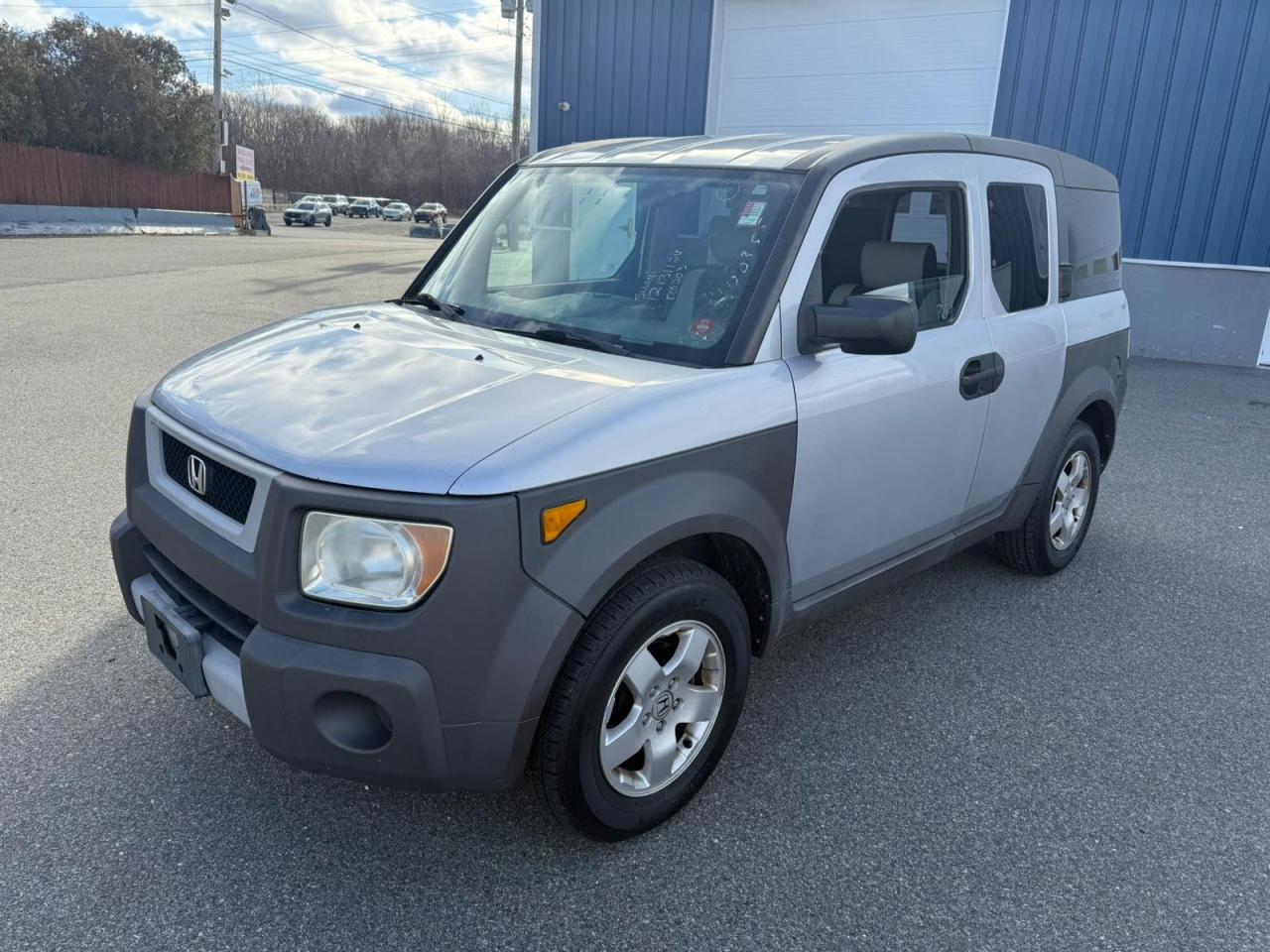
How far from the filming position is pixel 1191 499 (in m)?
5.96

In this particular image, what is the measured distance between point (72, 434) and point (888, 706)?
5.22m

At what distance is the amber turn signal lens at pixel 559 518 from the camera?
2.14m

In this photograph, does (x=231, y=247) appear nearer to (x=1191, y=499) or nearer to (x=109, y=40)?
(x=109, y=40)

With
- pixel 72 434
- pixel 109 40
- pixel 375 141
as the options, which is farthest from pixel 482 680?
pixel 375 141

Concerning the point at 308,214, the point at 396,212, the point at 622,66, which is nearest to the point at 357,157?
the point at 396,212

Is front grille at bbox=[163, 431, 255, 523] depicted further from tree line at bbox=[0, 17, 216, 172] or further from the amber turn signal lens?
tree line at bbox=[0, 17, 216, 172]

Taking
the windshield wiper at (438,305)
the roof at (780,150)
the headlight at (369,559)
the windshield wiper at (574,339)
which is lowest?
the headlight at (369,559)

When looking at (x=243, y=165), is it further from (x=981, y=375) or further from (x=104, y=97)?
(x=981, y=375)

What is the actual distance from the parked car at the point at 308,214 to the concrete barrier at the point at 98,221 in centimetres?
1324

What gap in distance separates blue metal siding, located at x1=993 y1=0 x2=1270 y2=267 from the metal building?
2 centimetres

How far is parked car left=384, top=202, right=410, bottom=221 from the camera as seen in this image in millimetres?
65125

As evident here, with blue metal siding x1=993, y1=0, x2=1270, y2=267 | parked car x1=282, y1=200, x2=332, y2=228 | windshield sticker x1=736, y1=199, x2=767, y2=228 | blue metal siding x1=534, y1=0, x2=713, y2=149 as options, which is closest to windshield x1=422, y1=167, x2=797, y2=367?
windshield sticker x1=736, y1=199, x2=767, y2=228

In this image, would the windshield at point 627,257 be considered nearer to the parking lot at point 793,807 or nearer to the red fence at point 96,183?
the parking lot at point 793,807

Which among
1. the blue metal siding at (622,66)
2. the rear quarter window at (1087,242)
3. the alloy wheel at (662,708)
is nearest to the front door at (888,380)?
the alloy wheel at (662,708)
